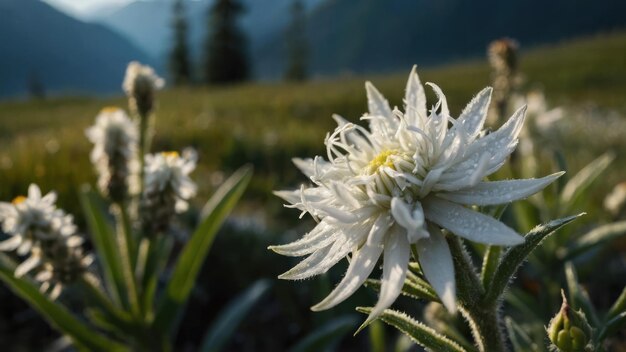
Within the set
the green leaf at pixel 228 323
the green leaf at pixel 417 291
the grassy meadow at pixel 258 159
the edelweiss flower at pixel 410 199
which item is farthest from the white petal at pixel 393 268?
the green leaf at pixel 228 323

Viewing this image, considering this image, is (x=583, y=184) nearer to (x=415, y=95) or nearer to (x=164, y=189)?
(x=415, y=95)

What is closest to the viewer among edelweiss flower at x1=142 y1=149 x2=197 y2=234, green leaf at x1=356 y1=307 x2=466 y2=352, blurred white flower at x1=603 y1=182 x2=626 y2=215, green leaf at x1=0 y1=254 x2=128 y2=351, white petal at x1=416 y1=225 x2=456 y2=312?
white petal at x1=416 y1=225 x2=456 y2=312

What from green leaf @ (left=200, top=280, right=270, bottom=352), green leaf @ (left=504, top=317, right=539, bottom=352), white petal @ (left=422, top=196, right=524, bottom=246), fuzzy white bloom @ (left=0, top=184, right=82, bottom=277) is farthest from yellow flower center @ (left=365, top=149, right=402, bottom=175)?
green leaf @ (left=200, top=280, right=270, bottom=352)

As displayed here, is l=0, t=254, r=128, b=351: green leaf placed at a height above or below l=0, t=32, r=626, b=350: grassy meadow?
above

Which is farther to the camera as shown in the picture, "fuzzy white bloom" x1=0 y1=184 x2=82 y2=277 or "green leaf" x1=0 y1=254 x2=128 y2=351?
"green leaf" x1=0 y1=254 x2=128 y2=351

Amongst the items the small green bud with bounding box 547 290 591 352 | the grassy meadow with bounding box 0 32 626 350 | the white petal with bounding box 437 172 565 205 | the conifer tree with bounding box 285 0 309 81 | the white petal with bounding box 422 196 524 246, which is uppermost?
the white petal with bounding box 437 172 565 205

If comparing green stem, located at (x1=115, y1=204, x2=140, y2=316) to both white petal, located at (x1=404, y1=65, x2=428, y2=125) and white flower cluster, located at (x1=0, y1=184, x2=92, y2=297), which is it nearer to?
white flower cluster, located at (x1=0, y1=184, x2=92, y2=297)

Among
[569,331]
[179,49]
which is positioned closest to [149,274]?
[569,331]

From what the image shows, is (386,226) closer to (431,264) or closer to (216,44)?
(431,264)
